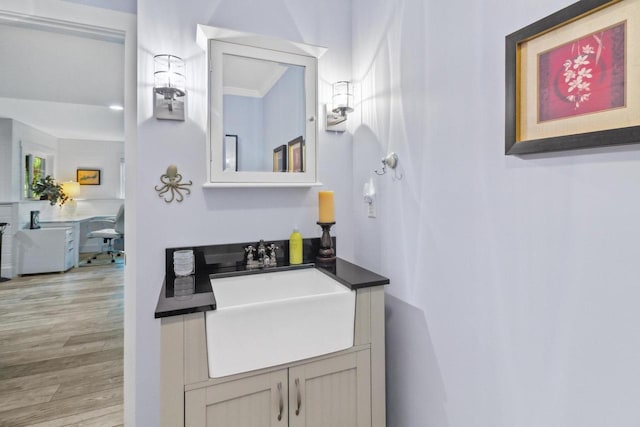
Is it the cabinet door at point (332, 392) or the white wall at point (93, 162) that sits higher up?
the white wall at point (93, 162)

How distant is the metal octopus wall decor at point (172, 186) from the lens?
1.49 metres

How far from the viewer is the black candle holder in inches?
65.6

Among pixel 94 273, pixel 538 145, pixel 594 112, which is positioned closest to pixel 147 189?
pixel 538 145

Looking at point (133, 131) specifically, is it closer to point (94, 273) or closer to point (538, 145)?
point (538, 145)

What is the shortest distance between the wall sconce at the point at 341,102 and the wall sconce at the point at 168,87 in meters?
0.73

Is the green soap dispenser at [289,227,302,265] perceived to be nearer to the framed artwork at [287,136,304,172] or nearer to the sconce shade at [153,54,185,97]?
the framed artwork at [287,136,304,172]

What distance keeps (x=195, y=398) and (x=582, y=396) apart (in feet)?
3.51

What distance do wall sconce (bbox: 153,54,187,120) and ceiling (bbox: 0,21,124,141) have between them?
1.25ft

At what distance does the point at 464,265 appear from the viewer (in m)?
1.12

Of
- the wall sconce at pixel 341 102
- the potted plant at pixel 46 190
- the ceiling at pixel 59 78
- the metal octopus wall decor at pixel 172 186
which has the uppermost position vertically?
the ceiling at pixel 59 78

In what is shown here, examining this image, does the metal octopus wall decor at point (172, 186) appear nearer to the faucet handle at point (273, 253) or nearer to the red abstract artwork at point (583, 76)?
the faucet handle at point (273, 253)

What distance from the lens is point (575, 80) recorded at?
81cm

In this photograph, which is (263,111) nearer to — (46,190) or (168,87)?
(168,87)

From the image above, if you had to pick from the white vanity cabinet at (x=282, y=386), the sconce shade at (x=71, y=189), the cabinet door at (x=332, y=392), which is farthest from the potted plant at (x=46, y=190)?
the cabinet door at (x=332, y=392)
